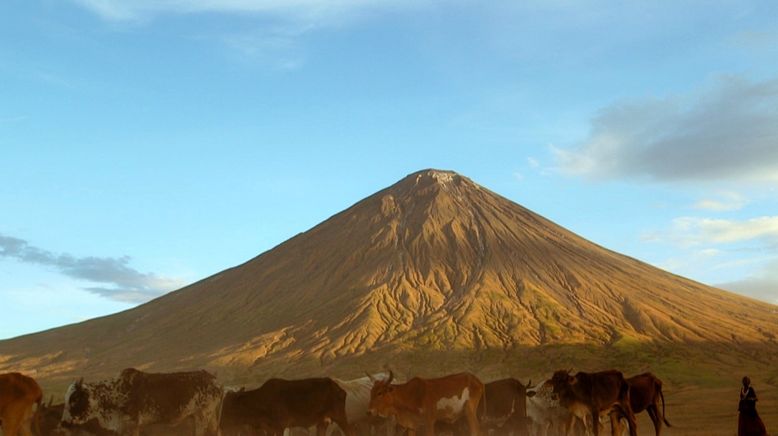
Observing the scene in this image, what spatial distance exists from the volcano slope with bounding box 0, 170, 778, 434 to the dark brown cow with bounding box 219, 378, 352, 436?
63.1 metres

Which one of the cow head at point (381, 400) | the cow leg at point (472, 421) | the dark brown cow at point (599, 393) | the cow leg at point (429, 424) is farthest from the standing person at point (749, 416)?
the cow head at point (381, 400)

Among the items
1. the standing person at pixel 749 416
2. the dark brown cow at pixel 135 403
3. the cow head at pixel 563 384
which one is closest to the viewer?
the standing person at pixel 749 416

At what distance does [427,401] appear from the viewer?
24.5 metres

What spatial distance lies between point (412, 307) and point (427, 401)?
97.0m

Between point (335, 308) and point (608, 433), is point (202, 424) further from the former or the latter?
point (335, 308)

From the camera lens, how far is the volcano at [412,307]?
4178 inches

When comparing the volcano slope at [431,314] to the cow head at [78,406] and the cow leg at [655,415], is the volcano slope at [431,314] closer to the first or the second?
the cow leg at [655,415]

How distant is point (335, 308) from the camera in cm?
12138

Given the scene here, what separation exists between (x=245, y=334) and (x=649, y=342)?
183 feet

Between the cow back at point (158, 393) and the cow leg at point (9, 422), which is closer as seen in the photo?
the cow leg at point (9, 422)

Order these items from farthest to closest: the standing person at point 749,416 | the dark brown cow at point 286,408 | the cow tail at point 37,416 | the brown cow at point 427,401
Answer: the dark brown cow at point 286,408
the brown cow at point 427,401
the cow tail at point 37,416
the standing person at point 749,416

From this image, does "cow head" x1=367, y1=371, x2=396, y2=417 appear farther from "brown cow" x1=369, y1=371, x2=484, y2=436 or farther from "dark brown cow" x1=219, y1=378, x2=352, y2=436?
"dark brown cow" x1=219, y1=378, x2=352, y2=436

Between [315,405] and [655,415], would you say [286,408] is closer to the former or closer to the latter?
[315,405]

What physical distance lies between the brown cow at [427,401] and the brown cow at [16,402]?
9.23 meters
